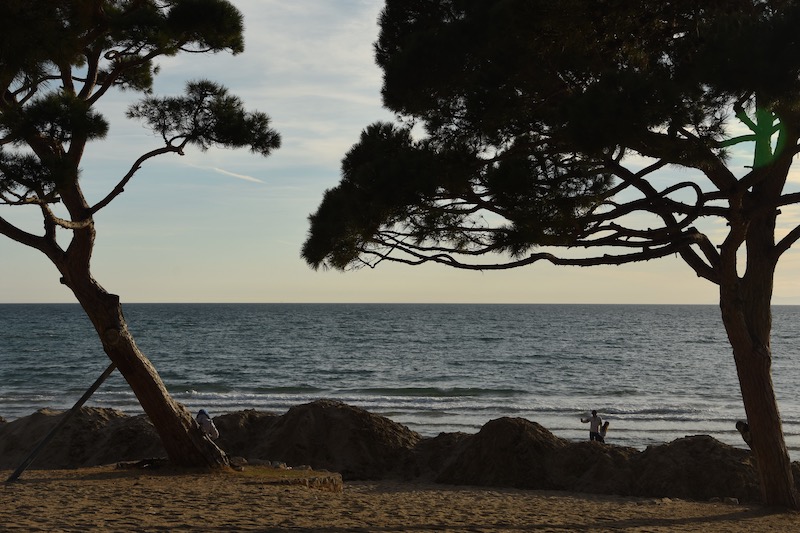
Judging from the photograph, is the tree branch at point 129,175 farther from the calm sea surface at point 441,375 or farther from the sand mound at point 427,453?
the calm sea surface at point 441,375

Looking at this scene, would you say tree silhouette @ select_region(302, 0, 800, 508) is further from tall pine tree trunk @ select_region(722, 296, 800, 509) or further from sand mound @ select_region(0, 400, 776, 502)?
sand mound @ select_region(0, 400, 776, 502)

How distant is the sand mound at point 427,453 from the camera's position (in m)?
13.2

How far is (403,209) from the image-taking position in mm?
9234

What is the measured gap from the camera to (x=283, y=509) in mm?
8383

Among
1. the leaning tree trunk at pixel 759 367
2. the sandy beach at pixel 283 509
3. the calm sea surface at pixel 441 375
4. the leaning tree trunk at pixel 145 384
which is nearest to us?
the sandy beach at pixel 283 509

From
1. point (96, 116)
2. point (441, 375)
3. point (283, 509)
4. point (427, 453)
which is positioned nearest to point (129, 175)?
point (96, 116)

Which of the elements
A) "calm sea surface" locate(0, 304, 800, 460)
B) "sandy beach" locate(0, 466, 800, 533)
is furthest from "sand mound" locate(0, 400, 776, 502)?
"calm sea surface" locate(0, 304, 800, 460)

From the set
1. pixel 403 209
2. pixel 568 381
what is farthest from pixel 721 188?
pixel 568 381

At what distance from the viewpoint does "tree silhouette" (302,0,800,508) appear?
792 cm

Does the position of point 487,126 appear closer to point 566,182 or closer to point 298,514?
point 566,182

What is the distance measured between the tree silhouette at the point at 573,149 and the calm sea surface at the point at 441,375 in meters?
10.7

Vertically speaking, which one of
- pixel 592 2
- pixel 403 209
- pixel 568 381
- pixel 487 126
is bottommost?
pixel 568 381

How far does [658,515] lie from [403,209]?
188 inches

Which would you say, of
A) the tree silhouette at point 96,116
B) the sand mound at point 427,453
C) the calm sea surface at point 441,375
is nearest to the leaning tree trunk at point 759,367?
the sand mound at point 427,453
